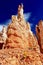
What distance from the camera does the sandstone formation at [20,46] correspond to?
4628 cm

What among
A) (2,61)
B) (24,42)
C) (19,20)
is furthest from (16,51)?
(19,20)

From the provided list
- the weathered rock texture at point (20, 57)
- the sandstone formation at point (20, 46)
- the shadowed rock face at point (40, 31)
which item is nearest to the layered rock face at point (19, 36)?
the sandstone formation at point (20, 46)

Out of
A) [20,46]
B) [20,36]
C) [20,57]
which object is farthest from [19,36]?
[20,57]

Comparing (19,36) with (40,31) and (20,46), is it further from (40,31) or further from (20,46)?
(40,31)

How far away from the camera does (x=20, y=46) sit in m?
53.9

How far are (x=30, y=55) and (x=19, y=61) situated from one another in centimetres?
238

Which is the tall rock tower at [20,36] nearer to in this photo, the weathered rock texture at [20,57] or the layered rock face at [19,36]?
the layered rock face at [19,36]

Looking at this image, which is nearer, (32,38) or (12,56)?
(12,56)

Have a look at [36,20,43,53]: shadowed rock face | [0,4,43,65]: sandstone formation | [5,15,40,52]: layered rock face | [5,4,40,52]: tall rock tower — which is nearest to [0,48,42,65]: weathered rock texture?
[0,4,43,65]: sandstone formation

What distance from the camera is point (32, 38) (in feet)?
196

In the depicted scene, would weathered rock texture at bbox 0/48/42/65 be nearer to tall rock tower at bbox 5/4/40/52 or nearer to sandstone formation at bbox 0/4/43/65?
sandstone formation at bbox 0/4/43/65

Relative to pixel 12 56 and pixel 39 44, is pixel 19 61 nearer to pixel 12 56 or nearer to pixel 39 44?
pixel 12 56

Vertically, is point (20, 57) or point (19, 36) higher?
point (19, 36)

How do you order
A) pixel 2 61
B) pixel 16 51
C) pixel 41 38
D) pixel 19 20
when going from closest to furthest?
pixel 2 61 < pixel 16 51 < pixel 41 38 < pixel 19 20
